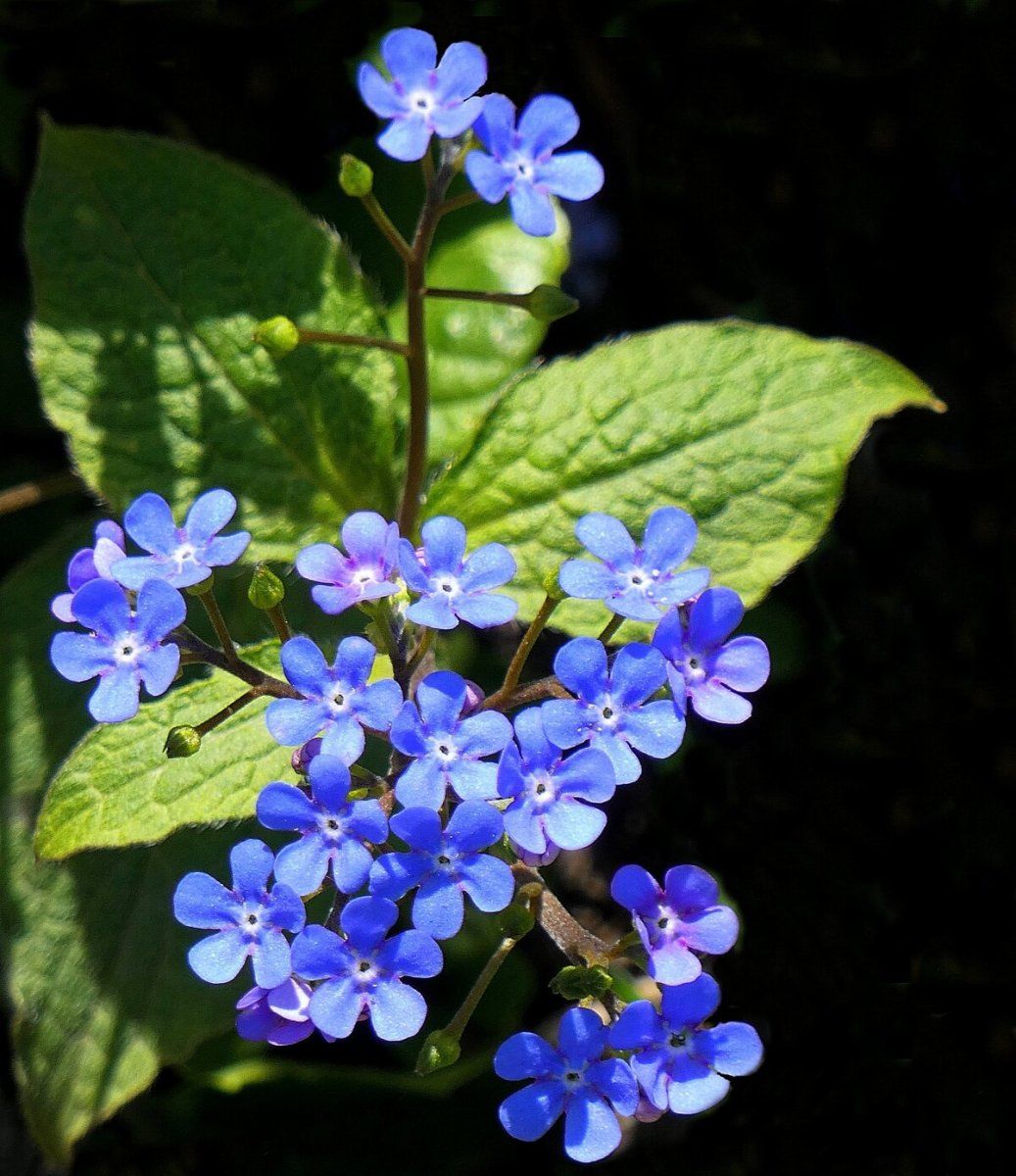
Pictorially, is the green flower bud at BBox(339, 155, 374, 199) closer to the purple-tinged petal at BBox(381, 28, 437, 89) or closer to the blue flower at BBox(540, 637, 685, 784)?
the purple-tinged petal at BBox(381, 28, 437, 89)

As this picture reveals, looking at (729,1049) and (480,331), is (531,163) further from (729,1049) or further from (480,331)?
(729,1049)

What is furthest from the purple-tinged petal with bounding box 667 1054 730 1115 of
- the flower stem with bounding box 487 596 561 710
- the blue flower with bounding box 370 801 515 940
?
the flower stem with bounding box 487 596 561 710

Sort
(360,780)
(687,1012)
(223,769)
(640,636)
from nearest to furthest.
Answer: (687,1012)
(360,780)
(223,769)
(640,636)

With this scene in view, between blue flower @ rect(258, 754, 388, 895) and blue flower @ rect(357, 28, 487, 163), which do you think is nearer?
blue flower @ rect(258, 754, 388, 895)

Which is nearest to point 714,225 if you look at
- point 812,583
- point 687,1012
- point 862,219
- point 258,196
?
point 862,219

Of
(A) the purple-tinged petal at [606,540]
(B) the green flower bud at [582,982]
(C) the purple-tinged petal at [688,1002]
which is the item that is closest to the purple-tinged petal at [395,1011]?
(B) the green flower bud at [582,982]

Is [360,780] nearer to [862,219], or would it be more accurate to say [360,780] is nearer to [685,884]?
[685,884]

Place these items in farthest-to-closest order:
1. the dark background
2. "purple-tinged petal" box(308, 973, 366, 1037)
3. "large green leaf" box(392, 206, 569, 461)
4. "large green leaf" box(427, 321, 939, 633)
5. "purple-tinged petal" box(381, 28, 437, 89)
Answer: the dark background → "large green leaf" box(392, 206, 569, 461) → "large green leaf" box(427, 321, 939, 633) → "purple-tinged petal" box(381, 28, 437, 89) → "purple-tinged petal" box(308, 973, 366, 1037)
